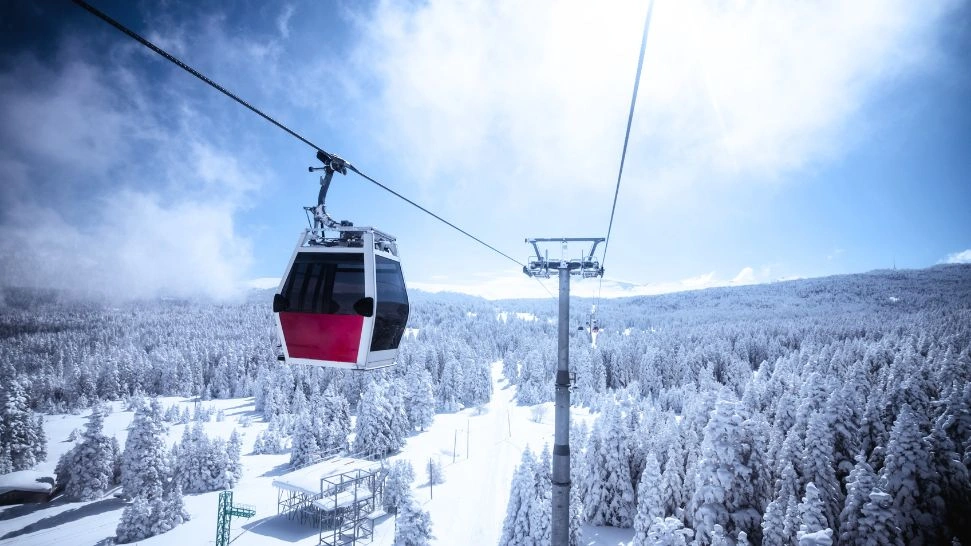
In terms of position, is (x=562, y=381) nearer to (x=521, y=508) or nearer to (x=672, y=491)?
(x=521, y=508)

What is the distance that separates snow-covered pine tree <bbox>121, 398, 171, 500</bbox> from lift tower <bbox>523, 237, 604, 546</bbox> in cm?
5230

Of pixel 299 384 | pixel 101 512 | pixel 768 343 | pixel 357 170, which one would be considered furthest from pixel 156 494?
pixel 768 343

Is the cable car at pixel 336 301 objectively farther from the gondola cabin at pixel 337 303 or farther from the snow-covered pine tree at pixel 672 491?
the snow-covered pine tree at pixel 672 491

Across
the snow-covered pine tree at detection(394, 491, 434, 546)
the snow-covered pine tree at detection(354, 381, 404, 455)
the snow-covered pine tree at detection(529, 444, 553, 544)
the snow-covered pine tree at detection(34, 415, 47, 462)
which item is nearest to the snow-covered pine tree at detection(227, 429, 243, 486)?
the snow-covered pine tree at detection(354, 381, 404, 455)

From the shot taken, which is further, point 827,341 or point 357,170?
point 827,341

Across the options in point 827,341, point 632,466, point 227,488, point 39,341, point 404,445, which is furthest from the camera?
point 39,341

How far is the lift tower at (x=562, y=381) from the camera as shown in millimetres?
8797

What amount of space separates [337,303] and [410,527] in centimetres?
2655

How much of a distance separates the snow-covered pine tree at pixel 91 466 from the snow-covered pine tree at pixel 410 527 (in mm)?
40782

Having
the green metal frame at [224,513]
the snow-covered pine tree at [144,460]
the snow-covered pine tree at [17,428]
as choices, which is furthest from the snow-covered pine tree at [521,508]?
the snow-covered pine tree at [17,428]

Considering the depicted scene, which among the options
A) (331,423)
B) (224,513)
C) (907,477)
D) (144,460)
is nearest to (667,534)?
(907,477)

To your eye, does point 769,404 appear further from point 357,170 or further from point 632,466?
point 357,170

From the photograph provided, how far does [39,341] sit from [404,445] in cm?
20853

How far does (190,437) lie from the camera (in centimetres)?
4981
